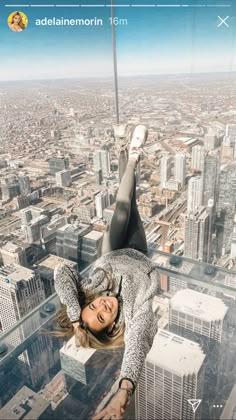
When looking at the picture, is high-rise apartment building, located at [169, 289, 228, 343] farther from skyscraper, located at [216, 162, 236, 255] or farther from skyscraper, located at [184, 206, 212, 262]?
skyscraper, located at [216, 162, 236, 255]

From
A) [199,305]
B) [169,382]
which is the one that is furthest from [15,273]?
[169,382]

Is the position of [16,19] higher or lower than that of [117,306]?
higher

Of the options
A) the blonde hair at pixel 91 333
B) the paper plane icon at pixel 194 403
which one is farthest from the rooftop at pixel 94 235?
the paper plane icon at pixel 194 403

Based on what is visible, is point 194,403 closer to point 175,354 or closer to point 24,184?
point 175,354

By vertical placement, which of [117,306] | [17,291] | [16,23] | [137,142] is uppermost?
[16,23]

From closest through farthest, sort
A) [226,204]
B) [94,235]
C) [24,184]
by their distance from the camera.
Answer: [94,235], [24,184], [226,204]

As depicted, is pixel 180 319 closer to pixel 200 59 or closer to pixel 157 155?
pixel 157 155

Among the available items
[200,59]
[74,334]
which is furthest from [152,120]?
[74,334]

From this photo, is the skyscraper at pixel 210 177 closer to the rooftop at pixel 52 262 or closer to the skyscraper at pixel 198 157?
the skyscraper at pixel 198 157
